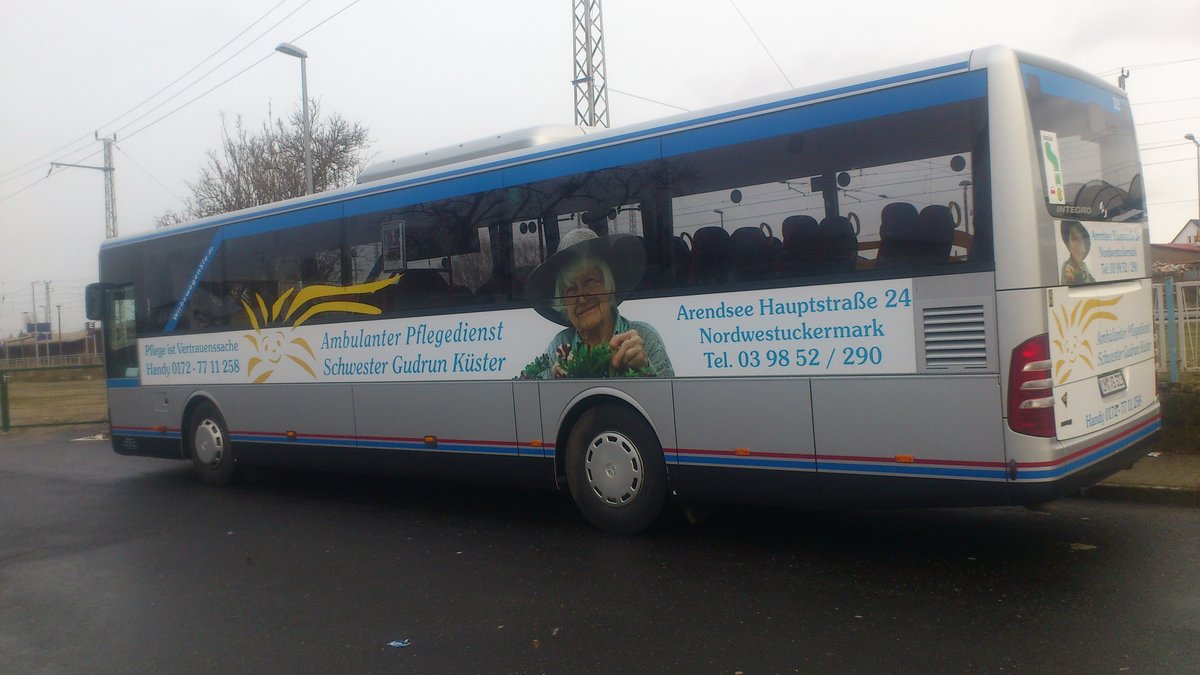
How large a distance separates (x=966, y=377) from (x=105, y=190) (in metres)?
41.7

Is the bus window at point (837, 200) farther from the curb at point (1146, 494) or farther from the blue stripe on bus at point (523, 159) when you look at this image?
the curb at point (1146, 494)

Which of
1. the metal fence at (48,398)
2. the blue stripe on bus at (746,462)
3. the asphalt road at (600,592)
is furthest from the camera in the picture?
the metal fence at (48,398)

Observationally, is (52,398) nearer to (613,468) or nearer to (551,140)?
(551,140)

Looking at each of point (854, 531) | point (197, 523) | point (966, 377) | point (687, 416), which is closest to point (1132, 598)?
point (966, 377)

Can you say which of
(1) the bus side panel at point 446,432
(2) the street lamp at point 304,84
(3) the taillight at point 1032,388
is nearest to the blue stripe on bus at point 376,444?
(1) the bus side panel at point 446,432

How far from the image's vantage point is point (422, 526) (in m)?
9.02

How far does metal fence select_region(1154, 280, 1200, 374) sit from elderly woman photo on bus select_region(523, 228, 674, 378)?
228 inches

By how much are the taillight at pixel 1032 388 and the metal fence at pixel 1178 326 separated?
5150mm

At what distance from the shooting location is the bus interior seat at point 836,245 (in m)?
6.47

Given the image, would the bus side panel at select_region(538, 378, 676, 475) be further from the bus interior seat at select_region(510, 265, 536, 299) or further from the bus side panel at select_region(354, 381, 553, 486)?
the bus interior seat at select_region(510, 265, 536, 299)

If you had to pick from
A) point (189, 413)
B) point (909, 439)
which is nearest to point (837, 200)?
point (909, 439)

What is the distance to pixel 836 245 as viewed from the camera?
654cm

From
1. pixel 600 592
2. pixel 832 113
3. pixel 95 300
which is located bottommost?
pixel 600 592

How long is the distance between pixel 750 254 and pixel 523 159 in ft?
8.05
